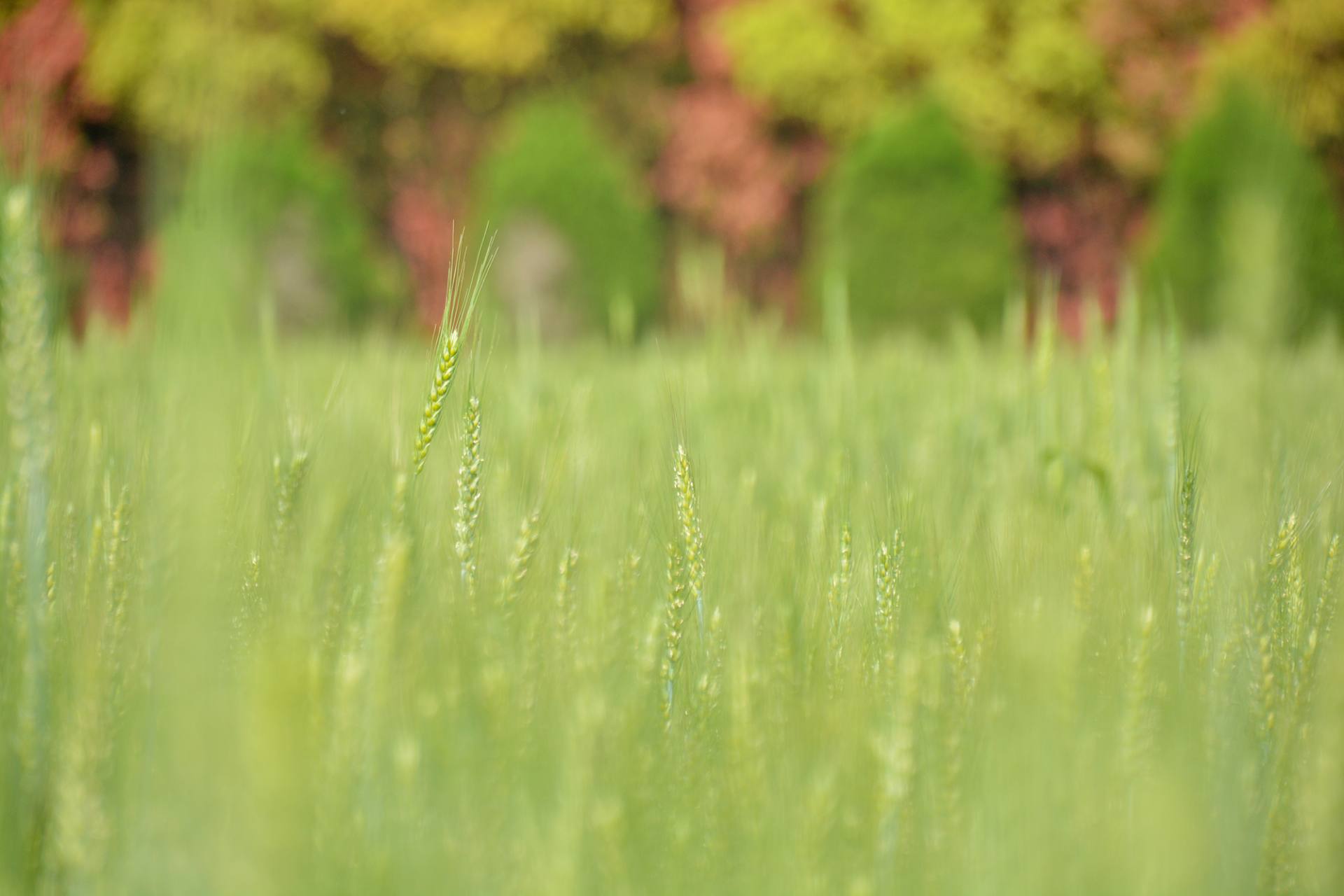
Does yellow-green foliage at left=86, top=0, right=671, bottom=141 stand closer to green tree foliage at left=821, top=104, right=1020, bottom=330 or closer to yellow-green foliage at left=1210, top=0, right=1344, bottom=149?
green tree foliage at left=821, top=104, right=1020, bottom=330

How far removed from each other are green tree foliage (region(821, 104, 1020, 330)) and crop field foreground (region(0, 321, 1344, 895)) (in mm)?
7038

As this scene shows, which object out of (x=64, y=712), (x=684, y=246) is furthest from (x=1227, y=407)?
(x=684, y=246)

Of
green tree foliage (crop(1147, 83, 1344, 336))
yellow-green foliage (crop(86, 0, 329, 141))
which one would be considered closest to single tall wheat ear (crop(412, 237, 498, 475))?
green tree foliage (crop(1147, 83, 1344, 336))

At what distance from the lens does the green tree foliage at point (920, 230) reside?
7922 millimetres

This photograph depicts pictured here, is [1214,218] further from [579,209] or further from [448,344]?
[448,344]

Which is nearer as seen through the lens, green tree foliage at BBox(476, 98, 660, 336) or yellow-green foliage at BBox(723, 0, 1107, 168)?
green tree foliage at BBox(476, 98, 660, 336)

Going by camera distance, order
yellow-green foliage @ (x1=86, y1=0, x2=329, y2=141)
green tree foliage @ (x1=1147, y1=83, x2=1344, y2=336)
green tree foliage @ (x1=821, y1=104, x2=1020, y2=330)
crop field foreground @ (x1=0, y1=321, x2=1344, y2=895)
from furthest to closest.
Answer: yellow-green foliage @ (x1=86, y1=0, x2=329, y2=141) < green tree foliage @ (x1=821, y1=104, x2=1020, y2=330) < green tree foliage @ (x1=1147, y1=83, x2=1344, y2=336) < crop field foreground @ (x1=0, y1=321, x2=1344, y2=895)

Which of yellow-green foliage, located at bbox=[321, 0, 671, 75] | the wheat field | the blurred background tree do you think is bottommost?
the wheat field

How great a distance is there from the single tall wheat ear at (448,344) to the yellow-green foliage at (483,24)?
31.8ft

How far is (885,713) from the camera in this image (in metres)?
0.73

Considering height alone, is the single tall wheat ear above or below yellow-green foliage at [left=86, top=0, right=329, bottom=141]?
below

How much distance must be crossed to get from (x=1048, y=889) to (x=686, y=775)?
0.22 meters

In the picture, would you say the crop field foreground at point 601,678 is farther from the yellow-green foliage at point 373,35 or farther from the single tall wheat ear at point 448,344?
the yellow-green foliage at point 373,35

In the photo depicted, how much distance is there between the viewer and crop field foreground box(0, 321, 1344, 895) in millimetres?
542
